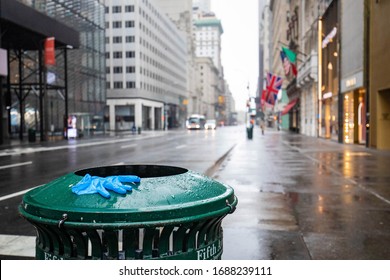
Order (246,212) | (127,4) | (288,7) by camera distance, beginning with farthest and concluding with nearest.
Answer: (127,4) < (288,7) < (246,212)

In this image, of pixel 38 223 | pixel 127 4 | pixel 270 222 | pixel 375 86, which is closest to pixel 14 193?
pixel 270 222

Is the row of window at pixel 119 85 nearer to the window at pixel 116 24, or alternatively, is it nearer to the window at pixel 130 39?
the window at pixel 130 39

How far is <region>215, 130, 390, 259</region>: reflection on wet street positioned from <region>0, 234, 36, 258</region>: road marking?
8.52 feet

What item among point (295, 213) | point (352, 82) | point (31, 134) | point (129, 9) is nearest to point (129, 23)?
point (129, 9)

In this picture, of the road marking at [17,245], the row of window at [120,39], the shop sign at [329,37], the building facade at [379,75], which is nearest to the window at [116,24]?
the row of window at [120,39]

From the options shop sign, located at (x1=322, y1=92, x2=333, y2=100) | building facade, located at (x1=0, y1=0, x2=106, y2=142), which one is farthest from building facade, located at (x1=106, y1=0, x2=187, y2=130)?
shop sign, located at (x1=322, y1=92, x2=333, y2=100)

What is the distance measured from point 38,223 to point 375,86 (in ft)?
80.0

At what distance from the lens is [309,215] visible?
7.96m

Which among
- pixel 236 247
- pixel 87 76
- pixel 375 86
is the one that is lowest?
pixel 236 247

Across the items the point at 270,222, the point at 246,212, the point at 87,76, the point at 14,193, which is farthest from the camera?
the point at 87,76

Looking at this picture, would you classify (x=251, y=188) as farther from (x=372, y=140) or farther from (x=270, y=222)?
(x=372, y=140)

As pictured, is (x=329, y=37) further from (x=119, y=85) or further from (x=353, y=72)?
(x=119, y=85)

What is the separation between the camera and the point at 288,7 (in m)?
71.3

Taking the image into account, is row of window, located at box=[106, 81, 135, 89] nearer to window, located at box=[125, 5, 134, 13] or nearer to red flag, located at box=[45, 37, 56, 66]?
window, located at box=[125, 5, 134, 13]
